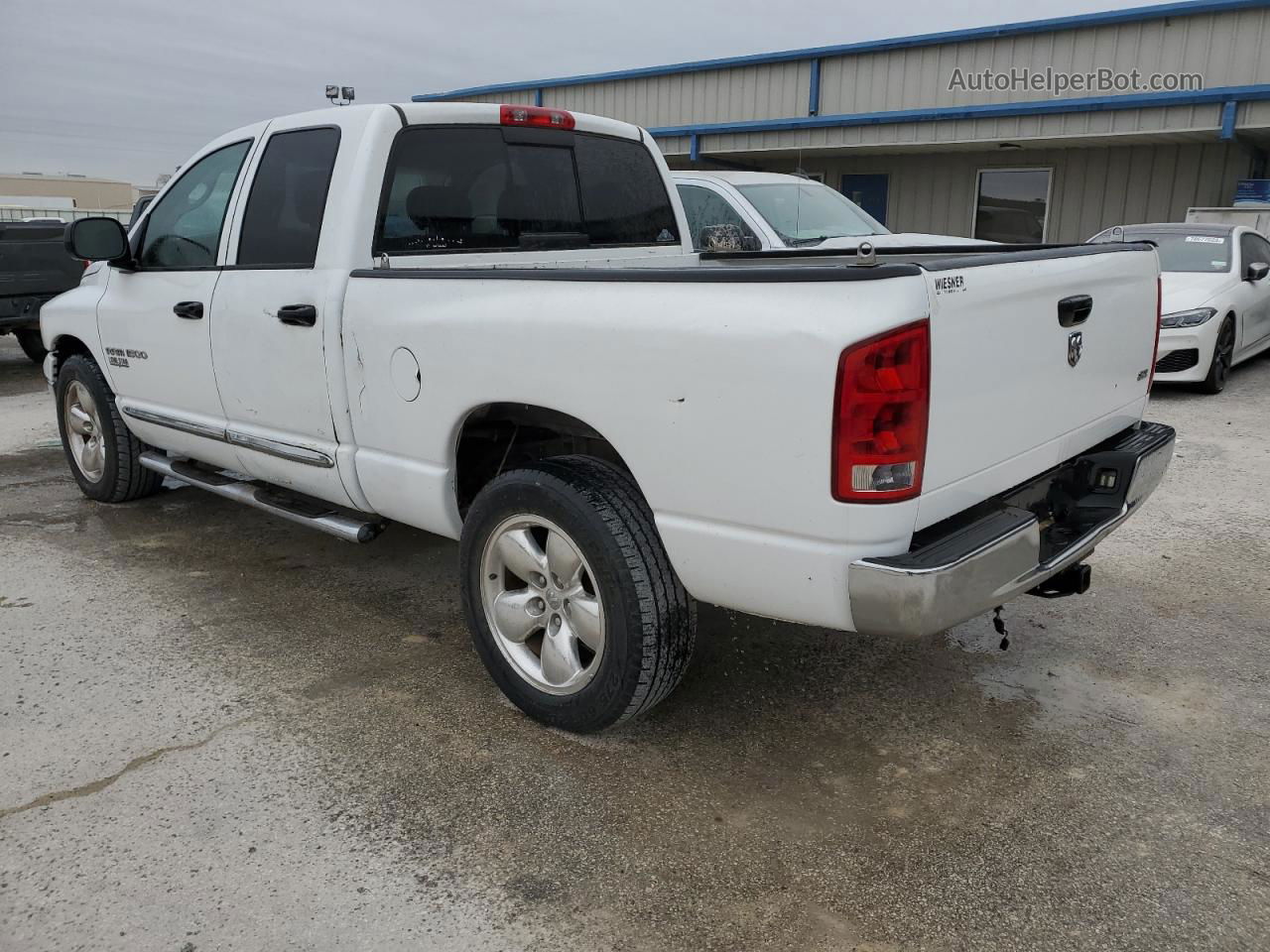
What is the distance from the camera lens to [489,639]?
3330 millimetres

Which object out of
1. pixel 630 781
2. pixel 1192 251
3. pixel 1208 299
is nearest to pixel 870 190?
pixel 1192 251

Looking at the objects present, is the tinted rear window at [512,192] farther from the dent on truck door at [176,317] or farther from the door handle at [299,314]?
the dent on truck door at [176,317]

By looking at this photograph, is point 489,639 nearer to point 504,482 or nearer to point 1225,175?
point 504,482

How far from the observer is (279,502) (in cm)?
420

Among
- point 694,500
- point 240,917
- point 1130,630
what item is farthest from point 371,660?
point 1130,630

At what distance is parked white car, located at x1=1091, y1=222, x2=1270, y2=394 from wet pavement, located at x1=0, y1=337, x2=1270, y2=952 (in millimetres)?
4779

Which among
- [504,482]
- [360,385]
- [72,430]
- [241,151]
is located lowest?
[72,430]

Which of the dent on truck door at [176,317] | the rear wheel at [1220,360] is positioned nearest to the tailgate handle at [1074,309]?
the dent on truck door at [176,317]

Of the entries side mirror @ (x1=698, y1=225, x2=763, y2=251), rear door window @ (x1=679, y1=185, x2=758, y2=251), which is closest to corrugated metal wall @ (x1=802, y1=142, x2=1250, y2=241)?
rear door window @ (x1=679, y1=185, x2=758, y2=251)

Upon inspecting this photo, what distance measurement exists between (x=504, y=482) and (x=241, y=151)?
2219mm

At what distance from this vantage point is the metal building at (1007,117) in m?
12.2

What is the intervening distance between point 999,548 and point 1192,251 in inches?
351

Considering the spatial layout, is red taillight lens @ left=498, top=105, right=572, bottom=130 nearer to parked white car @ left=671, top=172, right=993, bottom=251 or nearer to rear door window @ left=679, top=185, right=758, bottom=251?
parked white car @ left=671, top=172, right=993, bottom=251

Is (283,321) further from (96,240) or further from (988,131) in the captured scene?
(988,131)
